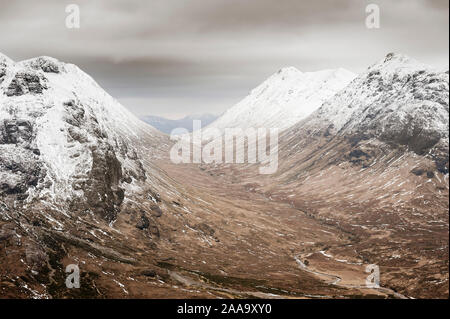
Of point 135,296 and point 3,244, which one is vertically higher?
point 3,244
